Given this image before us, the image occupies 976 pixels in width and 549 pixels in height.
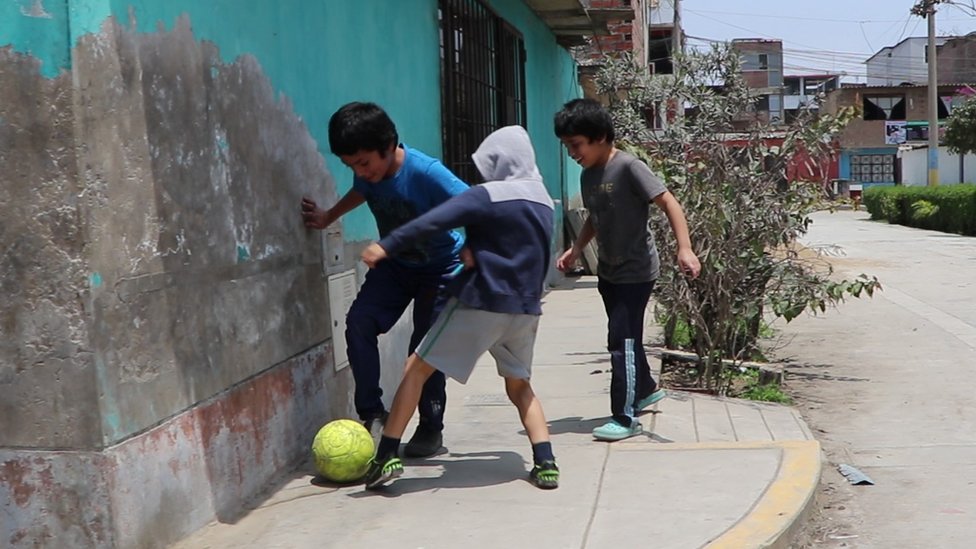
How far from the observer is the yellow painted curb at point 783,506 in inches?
164

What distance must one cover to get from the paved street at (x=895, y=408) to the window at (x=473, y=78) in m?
3.04

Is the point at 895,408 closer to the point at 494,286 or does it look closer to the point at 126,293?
the point at 494,286

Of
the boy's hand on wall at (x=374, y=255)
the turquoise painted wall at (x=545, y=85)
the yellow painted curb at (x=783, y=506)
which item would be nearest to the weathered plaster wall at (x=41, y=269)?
the boy's hand on wall at (x=374, y=255)

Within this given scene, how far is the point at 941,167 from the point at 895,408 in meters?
43.7

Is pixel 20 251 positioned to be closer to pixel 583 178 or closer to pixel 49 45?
pixel 49 45

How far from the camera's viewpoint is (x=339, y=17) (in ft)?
19.5

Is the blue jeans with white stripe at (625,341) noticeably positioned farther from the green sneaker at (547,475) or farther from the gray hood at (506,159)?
the gray hood at (506,159)

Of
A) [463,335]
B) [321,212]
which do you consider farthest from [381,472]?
[321,212]

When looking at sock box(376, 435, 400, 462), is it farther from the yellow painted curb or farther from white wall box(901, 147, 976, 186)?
white wall box(901, 147, 976, 186)

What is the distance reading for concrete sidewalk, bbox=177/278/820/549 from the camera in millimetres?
4215

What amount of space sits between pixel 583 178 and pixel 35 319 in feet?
10.2

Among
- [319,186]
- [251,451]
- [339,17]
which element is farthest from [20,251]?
[339,17]

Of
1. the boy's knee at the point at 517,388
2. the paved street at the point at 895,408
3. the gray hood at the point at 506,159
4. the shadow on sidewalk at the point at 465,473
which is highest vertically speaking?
the gray hood at the point at 506,159

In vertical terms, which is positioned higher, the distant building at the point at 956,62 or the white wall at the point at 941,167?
the distant building at the point at 956,62
